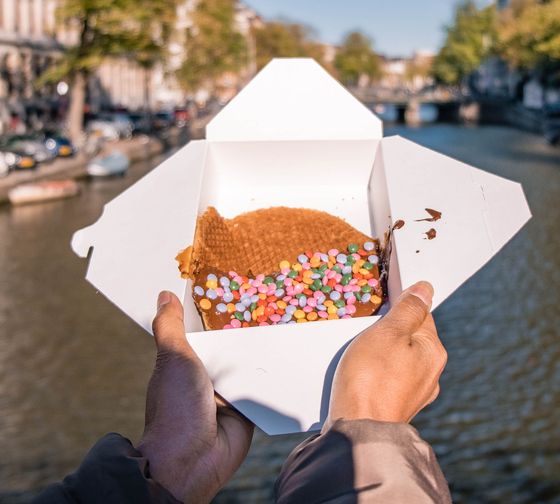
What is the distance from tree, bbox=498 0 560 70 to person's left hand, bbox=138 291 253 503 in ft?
126

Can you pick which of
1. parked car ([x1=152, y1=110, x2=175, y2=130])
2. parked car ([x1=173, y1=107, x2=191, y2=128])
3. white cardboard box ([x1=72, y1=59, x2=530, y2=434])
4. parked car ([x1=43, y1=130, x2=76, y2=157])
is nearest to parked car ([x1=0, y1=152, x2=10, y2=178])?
parked car ([x1=43, y1=130, x2=76, y2=157])

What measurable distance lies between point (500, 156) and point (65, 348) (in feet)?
79.7

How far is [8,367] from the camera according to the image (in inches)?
362

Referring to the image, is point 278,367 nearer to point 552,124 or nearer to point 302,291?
point 302,291

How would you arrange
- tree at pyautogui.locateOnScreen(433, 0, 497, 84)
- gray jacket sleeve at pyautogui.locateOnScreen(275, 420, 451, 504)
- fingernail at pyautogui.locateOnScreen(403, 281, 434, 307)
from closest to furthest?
1. gray jacket sleeve at pyautogui.locateOnScreen(275, 420, 451, 504)
2. fingernail at pyautogui.locateOnScreen(403, 281, 434, 307)
3. tree at pyautogui.locateOnScreen(433, 0, 497, 84)

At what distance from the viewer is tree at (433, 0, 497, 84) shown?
7100cm

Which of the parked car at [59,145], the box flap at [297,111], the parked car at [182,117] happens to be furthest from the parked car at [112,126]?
the box flap at [297,111]

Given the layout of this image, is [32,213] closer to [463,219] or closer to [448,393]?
[448,393]

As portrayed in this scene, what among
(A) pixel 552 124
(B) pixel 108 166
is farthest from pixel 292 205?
(A) pixel 552 124

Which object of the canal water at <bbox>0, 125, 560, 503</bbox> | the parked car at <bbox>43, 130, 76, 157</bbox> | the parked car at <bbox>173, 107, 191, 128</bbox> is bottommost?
the parked car at <bbox>173, 107, 191, 128</bbox>

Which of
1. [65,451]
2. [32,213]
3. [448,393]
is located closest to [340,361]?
[65,451]

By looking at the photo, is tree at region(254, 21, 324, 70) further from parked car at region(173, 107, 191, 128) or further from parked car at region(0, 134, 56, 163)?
parked car at region(0, 134, 56, 163)

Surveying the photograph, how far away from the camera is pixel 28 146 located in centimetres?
2327

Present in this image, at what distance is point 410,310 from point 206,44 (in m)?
47.9
